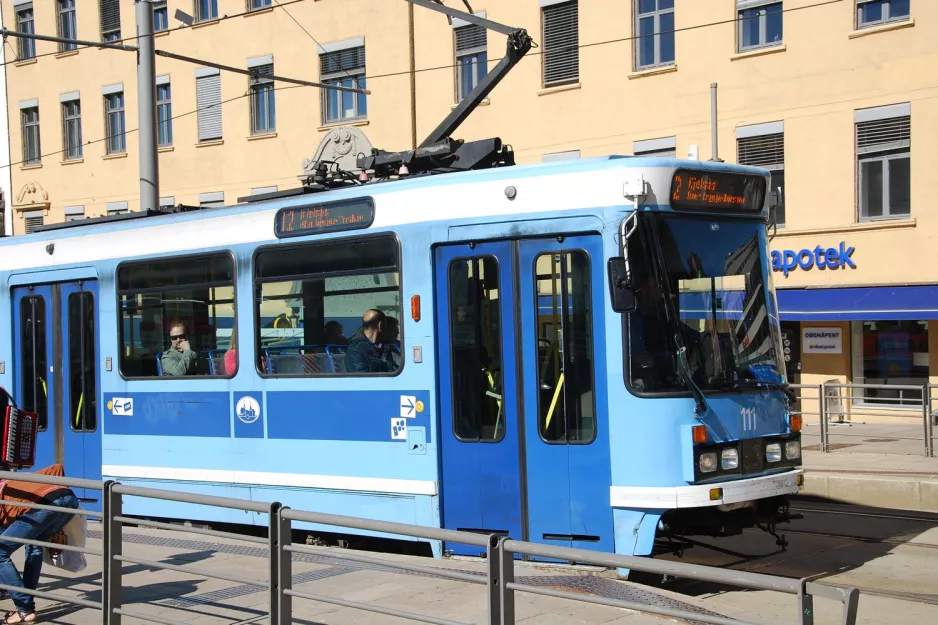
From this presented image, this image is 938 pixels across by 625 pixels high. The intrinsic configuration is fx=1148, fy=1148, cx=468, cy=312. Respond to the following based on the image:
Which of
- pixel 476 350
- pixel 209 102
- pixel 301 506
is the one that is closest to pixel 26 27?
pixel 209 102

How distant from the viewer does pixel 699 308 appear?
8.43m

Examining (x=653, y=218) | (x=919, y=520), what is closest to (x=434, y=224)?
(x=653, y=218)

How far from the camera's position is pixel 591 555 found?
454 centimetres

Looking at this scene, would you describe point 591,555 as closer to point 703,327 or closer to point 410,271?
point 703,327

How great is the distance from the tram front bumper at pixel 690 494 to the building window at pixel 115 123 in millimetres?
27907

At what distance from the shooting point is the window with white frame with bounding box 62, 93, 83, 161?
3428cm

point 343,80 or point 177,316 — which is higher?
point 343,80

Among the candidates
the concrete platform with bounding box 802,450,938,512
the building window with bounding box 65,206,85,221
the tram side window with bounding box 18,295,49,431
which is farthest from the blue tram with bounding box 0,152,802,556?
the building window with bounding box 65,206,85,221

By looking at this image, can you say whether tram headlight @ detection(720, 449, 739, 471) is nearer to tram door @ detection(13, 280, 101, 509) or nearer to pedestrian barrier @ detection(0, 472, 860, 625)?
pedestrian barrier @ detection(0, 472, 860, 625)

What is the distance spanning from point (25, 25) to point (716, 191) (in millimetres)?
32201

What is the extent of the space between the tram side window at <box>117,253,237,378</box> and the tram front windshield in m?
4.08

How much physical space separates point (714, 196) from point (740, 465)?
6.68ft

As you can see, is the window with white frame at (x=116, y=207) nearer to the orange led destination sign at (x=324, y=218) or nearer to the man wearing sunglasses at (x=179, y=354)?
the man wearing sunglasses at (x=179, y=354)

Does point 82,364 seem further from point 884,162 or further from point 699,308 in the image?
point 884,162
